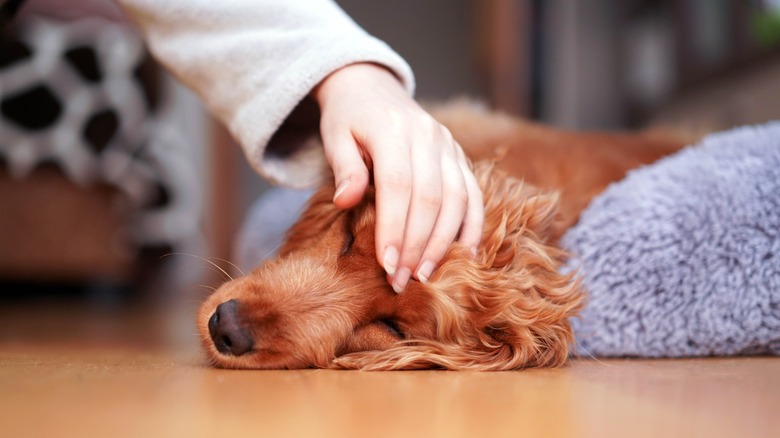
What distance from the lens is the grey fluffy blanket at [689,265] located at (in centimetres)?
134

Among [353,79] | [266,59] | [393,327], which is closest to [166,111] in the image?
[266,59]

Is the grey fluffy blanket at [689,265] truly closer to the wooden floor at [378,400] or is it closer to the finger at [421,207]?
the wooden floor at [378,400]

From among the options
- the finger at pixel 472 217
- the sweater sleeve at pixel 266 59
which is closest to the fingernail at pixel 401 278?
the finger at pixel 472 217

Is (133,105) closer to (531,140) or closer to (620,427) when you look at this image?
(531,140)

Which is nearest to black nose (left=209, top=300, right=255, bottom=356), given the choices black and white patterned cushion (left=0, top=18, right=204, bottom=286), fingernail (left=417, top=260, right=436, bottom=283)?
fingernail (left=417, top=260, right=436, bottom=283)

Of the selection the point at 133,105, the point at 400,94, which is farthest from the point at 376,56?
the point at 133,105

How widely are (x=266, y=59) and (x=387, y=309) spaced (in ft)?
1.55

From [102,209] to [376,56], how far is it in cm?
208

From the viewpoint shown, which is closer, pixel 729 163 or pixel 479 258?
pixel 479 258

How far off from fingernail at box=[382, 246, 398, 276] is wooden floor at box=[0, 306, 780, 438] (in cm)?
14

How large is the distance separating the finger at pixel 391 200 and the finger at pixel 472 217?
12 cm

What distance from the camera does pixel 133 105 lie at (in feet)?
10.1

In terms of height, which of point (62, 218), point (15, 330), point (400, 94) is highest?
point (400, 94)

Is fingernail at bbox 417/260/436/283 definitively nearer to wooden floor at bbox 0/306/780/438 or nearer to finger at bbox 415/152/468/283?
finger at bbox 415/152/468/283
